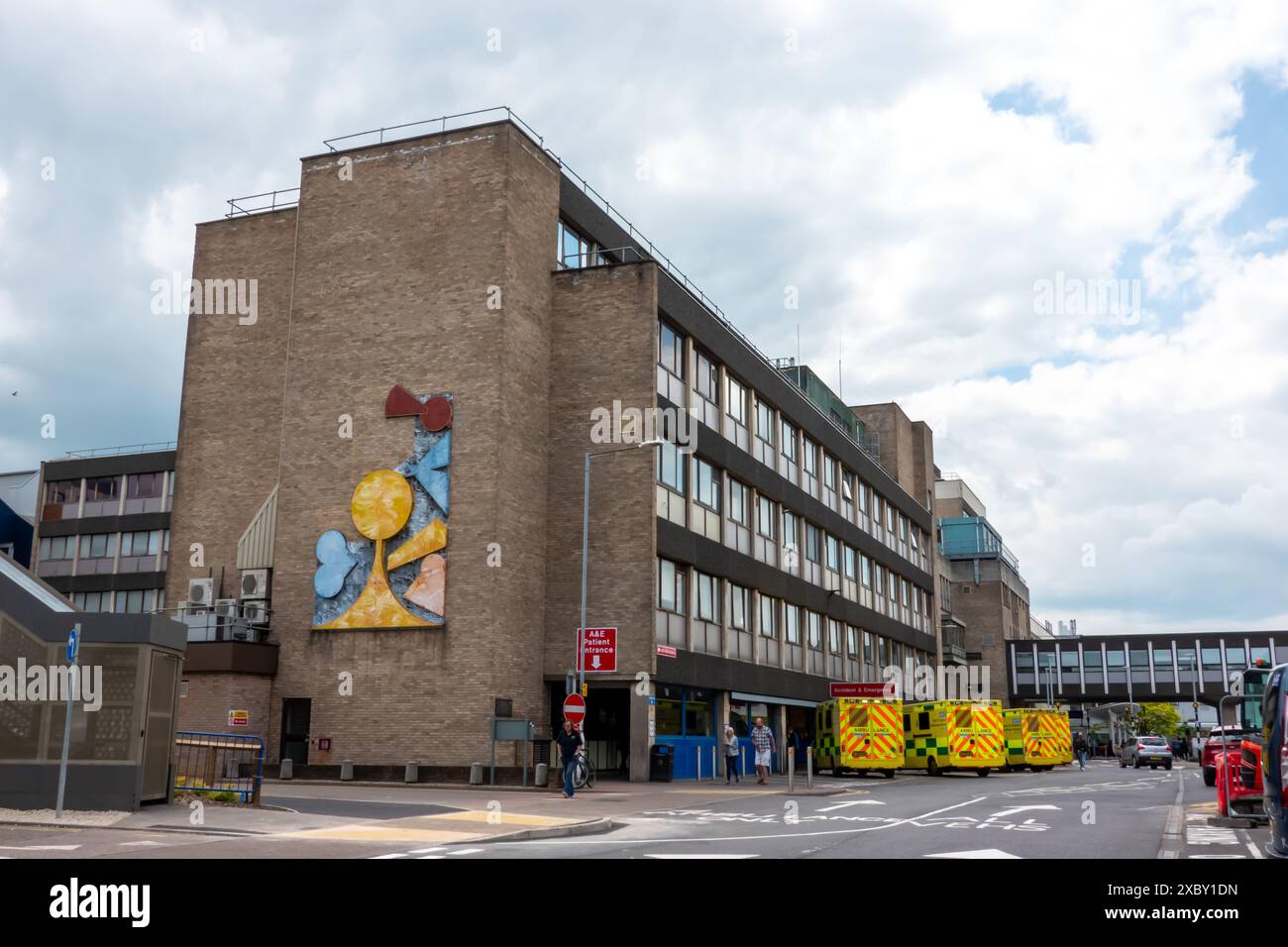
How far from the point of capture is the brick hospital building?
3200 centimetres

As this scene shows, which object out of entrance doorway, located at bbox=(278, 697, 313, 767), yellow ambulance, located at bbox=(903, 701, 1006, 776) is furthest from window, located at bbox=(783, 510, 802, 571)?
entrance doorway, located at bbox=(278, 697, 313, 767)

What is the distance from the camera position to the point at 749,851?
14031 millimetres

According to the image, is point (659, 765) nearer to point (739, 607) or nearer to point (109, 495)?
point (739, 607)

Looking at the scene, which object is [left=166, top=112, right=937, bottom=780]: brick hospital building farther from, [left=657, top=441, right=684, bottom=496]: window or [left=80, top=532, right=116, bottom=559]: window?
[left=80, top=532, right=116, bottom=559]: window

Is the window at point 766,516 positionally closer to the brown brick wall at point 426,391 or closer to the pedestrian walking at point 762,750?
the pedestrian walking at point 762,750

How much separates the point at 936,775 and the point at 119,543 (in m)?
44.3

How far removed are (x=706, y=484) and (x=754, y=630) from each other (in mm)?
6461

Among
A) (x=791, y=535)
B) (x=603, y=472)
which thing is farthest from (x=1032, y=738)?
(x=603, y=472)

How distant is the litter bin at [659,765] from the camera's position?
108ft

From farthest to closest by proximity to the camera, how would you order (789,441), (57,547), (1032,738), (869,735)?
(57,547)
(789,441)
(1032,738)
(869,735)

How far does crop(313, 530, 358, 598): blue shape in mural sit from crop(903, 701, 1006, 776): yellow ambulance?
767 inches

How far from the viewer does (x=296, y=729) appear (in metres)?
33.1

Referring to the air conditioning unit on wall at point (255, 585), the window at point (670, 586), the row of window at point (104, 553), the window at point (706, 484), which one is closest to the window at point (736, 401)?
the window at point (706, 484)
